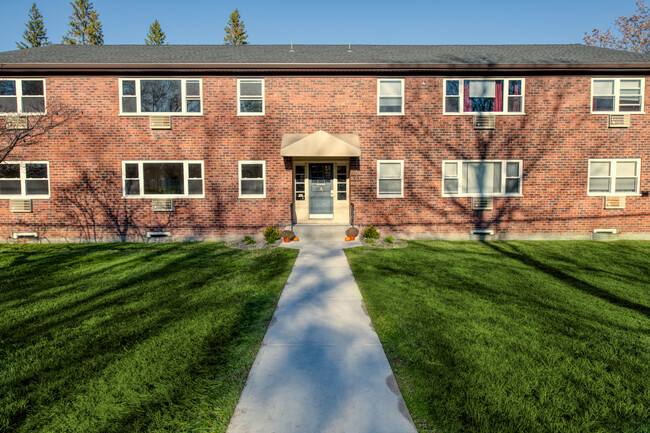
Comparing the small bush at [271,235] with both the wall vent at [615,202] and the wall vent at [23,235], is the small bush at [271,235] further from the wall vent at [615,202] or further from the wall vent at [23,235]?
the wall vent at [615,202]

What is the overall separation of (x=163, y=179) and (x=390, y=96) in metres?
8.43

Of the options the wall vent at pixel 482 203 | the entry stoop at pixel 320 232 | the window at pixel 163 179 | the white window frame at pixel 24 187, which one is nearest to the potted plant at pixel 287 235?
the entry stoop at pixel 320 232

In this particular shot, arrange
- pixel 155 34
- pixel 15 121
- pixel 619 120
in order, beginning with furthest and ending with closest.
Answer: pixel 155 34, pixel 619 120, pixel 15 121

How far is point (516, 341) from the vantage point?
4.30 metres

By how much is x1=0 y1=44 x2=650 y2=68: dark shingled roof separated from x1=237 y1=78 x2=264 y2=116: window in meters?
0.67

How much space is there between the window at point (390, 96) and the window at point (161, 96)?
621 cm

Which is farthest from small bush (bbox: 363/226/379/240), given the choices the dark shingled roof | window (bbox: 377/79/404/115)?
the dark shingled roof

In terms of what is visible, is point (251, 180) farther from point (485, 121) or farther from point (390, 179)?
point (485, 121)

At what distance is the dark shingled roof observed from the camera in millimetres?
11727

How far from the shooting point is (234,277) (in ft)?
24.1

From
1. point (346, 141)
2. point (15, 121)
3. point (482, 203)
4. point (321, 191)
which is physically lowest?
point (482, 203)

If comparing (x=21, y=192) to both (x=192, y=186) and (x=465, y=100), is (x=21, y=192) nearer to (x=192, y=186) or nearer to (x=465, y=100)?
(x=192, y=186)

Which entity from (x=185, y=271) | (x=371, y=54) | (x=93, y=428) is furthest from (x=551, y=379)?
(x=371, y=54)

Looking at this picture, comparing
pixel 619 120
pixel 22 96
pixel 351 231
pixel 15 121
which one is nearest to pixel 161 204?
pixel 15 121
